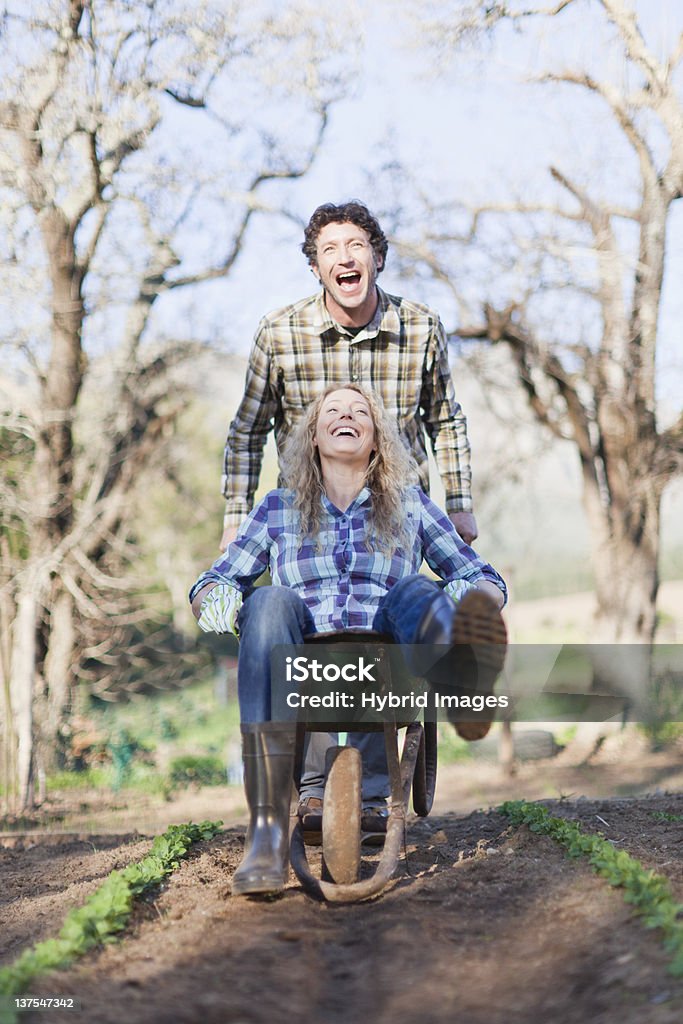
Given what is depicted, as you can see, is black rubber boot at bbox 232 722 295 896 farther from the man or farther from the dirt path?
the man

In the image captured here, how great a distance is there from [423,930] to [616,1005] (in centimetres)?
67

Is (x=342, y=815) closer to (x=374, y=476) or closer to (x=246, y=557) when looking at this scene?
(x=246, y=557)

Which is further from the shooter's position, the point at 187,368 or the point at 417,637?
the point at 187,368

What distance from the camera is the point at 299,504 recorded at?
3223 mm

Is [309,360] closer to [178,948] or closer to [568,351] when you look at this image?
[178,948]

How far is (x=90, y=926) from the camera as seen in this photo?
2.38m

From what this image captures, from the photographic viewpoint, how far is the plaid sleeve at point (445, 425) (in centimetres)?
399

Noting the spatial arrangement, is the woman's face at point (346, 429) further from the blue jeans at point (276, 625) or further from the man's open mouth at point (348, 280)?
the man's open mouth at point (348, 280)

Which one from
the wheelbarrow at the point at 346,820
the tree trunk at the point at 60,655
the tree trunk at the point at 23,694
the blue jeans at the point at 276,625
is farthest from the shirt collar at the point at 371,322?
the tree trunk at the point at 60,655

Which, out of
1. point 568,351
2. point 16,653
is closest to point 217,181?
point 568,351

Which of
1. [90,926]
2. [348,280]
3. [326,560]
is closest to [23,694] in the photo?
[348,280]

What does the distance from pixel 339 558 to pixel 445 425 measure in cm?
114

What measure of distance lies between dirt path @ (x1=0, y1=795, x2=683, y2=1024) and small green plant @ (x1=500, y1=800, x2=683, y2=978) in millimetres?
33

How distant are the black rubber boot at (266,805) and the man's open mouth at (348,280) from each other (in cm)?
170
